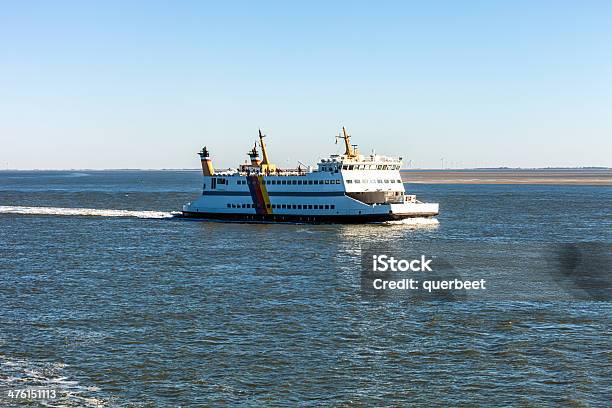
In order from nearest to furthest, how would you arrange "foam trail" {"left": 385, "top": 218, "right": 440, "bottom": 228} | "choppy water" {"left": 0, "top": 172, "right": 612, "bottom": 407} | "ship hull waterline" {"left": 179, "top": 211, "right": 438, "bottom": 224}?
1. "choppy water" {"left": 0, "top": 172, "right": 612, "bottom": 407}
2. "ship hull waterline" {"left": 179, "top": 211, "right": 438, "bottom": 224}
3. "foam trail" {"left": 385, "top": 218, "right": 440, "bottom": 228}

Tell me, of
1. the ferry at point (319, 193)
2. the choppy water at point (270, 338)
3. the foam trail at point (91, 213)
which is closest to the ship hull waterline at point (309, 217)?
the ferry at point (319, 193)

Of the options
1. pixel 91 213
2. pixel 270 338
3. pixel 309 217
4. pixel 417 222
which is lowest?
pixel 270 338

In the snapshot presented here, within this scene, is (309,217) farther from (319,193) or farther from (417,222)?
(417,222)

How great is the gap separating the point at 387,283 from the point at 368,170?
40091 millimetres

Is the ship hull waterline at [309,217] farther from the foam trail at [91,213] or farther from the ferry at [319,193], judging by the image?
the foam trail at [91,213]

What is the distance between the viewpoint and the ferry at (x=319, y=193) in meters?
84.5

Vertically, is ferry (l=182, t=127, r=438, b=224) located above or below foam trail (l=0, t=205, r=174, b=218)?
above

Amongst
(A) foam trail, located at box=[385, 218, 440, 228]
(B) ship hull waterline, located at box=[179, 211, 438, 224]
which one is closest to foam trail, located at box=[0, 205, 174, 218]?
(B) ship hull waterline, located at box=[179, 211, 438, 224]

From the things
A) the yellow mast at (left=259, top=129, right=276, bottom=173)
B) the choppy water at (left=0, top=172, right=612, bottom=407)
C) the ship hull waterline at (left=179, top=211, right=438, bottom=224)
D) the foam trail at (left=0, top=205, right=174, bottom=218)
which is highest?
the yellow mast at (left=259, top=129, right=276, bottom=173)

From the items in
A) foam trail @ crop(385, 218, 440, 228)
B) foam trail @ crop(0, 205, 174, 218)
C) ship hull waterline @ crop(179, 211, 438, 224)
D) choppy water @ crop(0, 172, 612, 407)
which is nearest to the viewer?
choppy water @ crop(0, 172, 612, 407)

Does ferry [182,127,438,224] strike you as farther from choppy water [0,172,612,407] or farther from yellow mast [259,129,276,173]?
choppy water [0,172,612,407]

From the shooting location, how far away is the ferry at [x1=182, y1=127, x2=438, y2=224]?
84.5 metres

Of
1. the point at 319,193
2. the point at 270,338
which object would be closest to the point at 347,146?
the point at 319,193

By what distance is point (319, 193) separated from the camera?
283 feet
